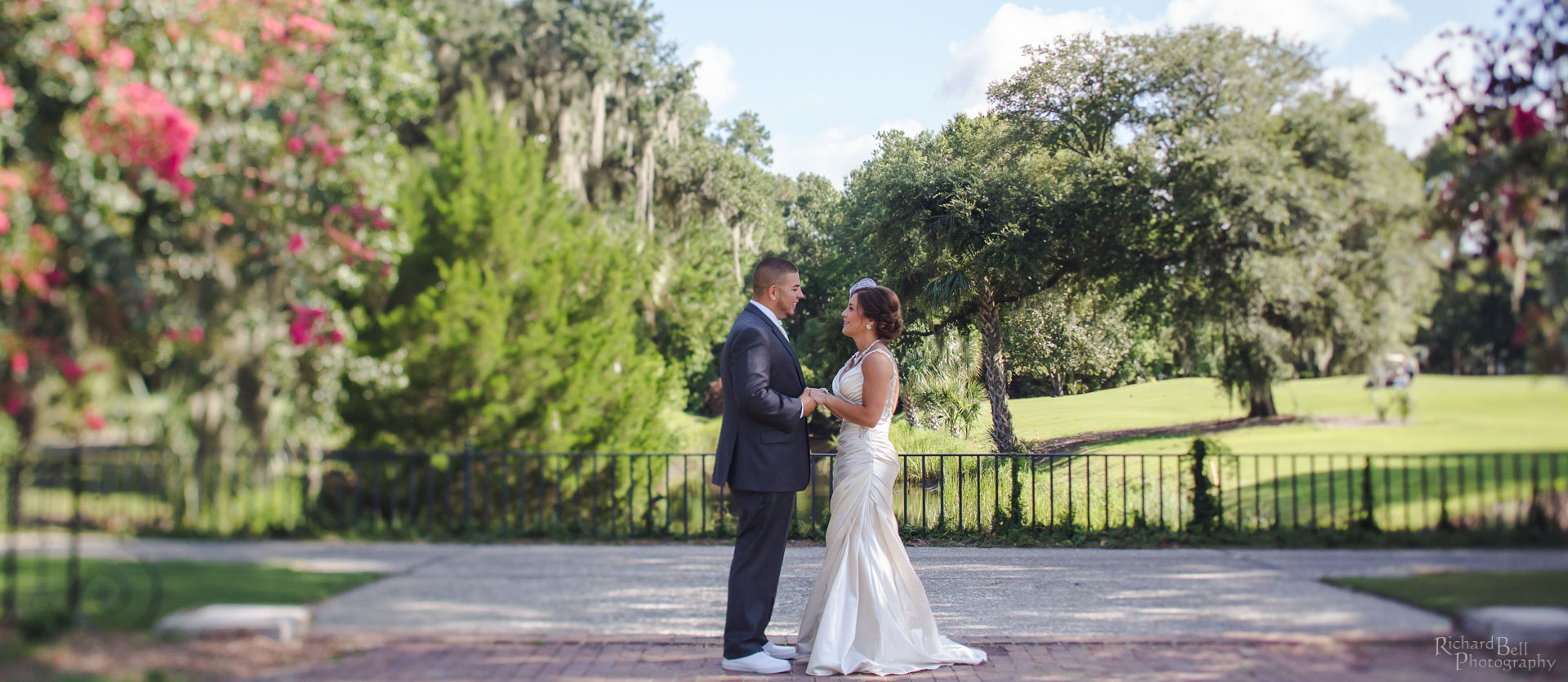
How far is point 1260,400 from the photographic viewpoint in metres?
4.66

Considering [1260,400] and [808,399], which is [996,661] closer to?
[808,399]

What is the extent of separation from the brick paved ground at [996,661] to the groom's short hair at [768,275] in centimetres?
187

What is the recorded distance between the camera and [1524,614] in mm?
3062

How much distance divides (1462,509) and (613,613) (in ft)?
13.7

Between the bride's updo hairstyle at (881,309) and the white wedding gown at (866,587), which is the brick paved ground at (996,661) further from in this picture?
the bride's updo hairstyle at (881,309)

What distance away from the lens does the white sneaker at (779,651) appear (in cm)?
398

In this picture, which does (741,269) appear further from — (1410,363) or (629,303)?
(1410,363)

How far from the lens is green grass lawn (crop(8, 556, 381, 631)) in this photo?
288cm

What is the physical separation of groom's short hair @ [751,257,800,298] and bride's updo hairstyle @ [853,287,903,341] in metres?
0.44

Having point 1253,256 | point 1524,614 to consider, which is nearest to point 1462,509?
point 1524,614

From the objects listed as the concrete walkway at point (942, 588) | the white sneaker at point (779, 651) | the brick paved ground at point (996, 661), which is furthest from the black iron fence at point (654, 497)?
the white sneaker at point (779, 651)

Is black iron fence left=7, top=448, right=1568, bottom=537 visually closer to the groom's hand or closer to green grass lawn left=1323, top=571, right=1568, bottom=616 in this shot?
green grass lawn left=1323, top=571, right=1568, bottom=616

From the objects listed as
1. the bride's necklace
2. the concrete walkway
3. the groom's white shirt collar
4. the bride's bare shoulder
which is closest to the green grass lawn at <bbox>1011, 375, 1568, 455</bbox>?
the concrete walkway

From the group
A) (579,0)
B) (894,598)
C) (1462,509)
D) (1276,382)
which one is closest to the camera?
(1462,509)
